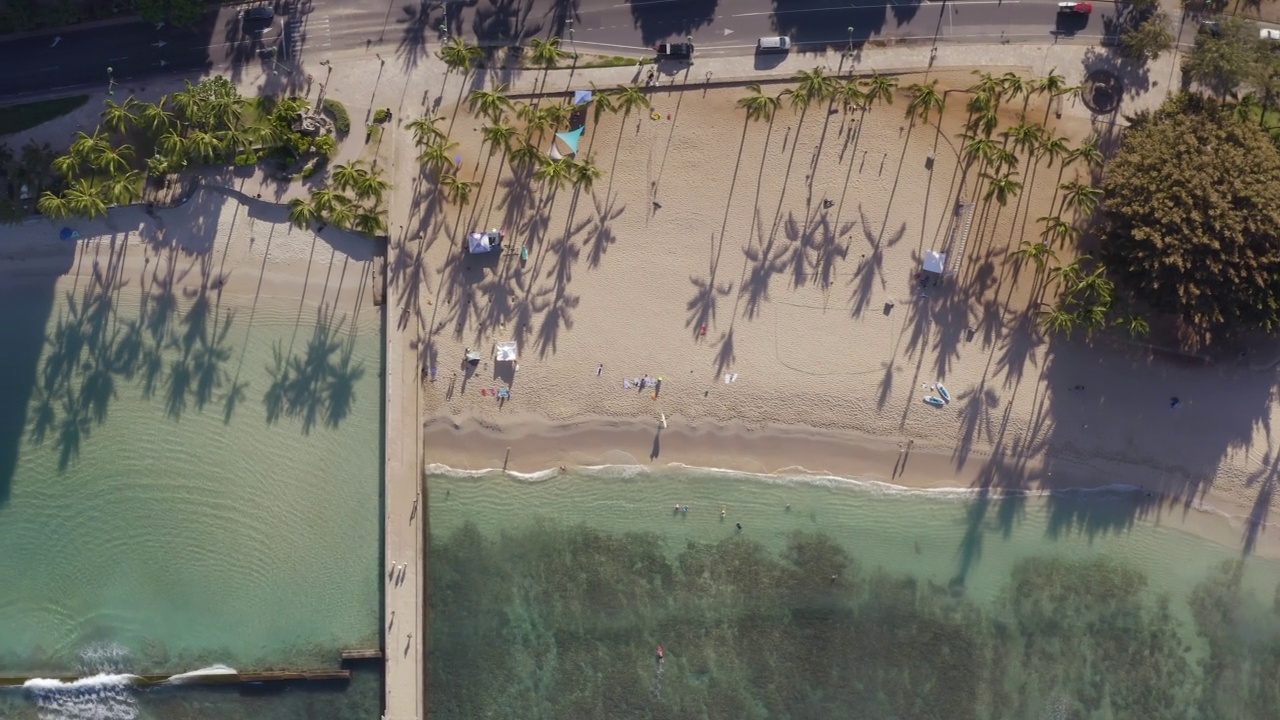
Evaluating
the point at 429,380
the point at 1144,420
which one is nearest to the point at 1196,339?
the point at 1144,420

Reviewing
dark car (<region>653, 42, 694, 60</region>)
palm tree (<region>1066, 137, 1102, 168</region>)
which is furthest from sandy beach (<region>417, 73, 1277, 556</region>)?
dark car (<region>653, 42, 694, 60</region>)

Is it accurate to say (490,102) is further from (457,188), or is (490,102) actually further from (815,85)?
(815,85)

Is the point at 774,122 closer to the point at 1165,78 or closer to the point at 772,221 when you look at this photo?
the point at 772,221

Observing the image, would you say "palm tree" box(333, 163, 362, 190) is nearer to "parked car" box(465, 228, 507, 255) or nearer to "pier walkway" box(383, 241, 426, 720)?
"pier walkway" box(383, 241, 426, 720)

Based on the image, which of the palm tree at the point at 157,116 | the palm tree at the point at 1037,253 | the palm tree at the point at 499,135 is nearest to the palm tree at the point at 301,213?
the palm tree at the point at 157,116

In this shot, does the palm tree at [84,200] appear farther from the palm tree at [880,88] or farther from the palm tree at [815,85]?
the palm tree at [880,88]
